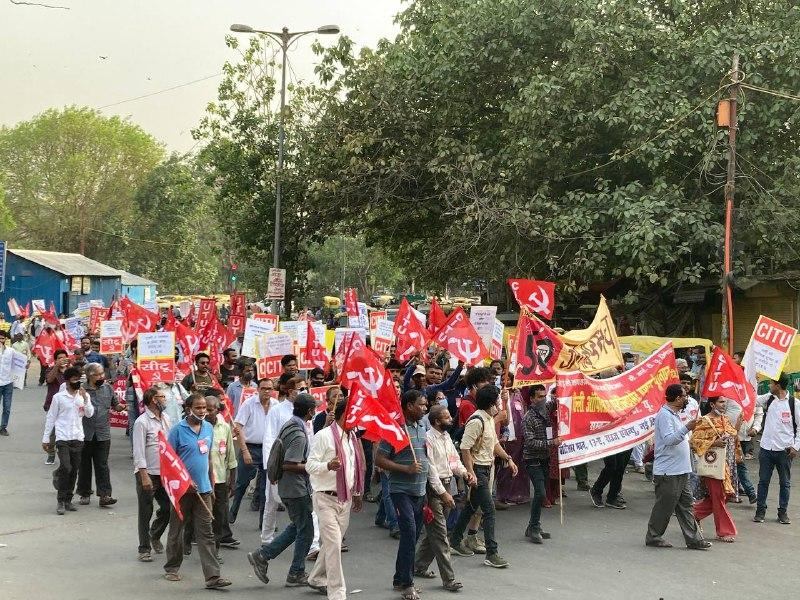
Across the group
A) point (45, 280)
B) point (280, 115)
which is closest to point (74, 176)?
point (45, 280)

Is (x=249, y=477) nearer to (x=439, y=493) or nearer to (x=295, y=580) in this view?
(x=295, y=580)

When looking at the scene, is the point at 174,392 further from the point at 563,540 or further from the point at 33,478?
the point at 563,540

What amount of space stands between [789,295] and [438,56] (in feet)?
31.6

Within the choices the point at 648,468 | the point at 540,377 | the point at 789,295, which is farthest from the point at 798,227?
the point at 540,377

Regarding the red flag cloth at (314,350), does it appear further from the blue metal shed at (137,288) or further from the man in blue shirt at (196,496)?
the blue metal shed at (137,288)

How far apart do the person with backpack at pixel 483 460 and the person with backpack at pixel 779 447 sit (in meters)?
3.53

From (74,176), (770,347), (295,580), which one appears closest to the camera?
(295,580)

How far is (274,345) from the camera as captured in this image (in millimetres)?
12711

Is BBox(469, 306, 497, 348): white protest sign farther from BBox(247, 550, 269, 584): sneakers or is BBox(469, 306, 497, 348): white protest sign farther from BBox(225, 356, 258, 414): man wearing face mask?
BBox(247, 550, 269, 584): sneakers

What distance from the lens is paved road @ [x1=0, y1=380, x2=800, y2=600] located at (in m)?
8.37

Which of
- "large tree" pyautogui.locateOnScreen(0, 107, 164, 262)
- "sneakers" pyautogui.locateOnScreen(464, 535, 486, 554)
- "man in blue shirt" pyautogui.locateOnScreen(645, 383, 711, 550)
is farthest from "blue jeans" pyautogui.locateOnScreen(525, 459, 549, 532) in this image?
"large tree" pyautogui.locateOnScreen(0, 107, 164, 262)

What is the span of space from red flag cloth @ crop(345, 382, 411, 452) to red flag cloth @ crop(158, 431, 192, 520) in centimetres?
139

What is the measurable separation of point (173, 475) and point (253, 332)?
6968 mm

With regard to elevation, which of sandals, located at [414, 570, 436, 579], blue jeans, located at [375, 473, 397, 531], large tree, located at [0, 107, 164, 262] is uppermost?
large tree, located at [0, 107, 164, 262]
